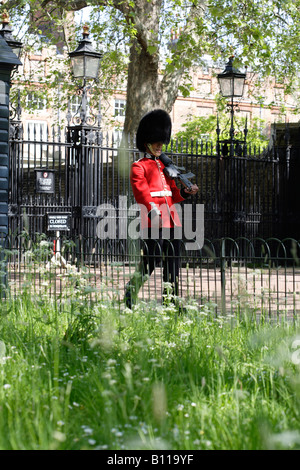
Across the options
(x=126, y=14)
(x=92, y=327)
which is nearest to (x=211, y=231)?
(x=126, y=14)

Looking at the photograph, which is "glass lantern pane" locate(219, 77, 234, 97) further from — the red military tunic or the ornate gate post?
the red military tunic

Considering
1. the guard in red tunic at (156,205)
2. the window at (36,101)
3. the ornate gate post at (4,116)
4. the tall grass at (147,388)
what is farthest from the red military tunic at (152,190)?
the window at (36,101)

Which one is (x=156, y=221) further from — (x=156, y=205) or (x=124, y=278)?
(x=124, y=278)

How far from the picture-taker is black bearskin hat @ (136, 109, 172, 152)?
7258 mm

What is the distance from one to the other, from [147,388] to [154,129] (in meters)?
4.33

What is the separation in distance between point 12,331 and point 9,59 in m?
4.46

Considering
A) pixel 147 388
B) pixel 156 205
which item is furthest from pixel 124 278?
pixel 147 388

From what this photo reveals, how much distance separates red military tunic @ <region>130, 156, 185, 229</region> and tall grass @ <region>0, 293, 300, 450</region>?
5.76 ft

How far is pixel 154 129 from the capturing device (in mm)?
7262

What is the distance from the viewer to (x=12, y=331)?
4820 millimetres

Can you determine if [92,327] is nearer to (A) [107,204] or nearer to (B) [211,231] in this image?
(A) [107,204]

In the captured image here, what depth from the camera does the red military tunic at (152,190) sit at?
6.86 m

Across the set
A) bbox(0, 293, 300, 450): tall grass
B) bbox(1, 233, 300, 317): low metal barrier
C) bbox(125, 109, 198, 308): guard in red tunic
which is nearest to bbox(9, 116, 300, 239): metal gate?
bbox(1, 233, 300, 317): low metal barrier
